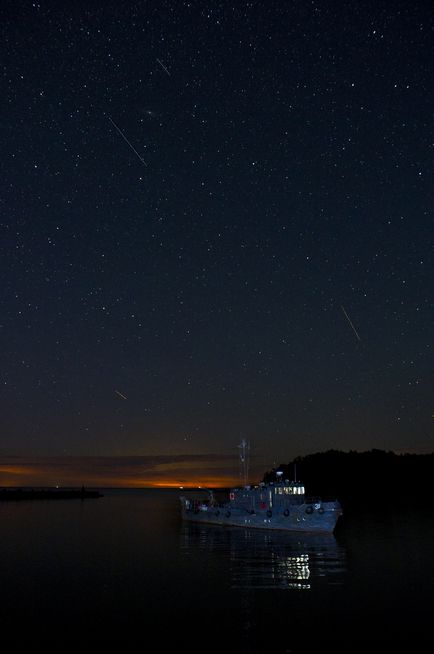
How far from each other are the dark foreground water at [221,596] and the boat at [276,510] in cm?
546

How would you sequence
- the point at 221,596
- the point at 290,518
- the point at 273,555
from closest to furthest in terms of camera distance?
the point at 221,596, the point at 273,555, the point at 290,518

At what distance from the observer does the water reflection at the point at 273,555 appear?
35.3 metres

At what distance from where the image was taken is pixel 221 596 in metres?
30.7

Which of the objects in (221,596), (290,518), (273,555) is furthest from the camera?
(290,518)

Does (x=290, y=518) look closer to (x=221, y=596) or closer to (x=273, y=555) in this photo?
(x=273, y=555)

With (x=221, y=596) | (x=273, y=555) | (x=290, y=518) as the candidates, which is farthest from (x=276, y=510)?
(x=221, y=596)

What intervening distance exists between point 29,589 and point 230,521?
158 ft

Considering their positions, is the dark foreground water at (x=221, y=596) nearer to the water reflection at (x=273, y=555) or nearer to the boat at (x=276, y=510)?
the water reflection at (x=273, y=555)

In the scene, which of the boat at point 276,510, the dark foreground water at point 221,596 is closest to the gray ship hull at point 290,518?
the boat at point 276,510

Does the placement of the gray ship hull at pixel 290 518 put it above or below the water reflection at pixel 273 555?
above

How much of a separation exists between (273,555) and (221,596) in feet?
56.3

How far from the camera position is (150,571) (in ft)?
133

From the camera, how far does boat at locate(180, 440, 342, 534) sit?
211ft

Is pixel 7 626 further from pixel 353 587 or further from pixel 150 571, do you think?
pixel 353 587
